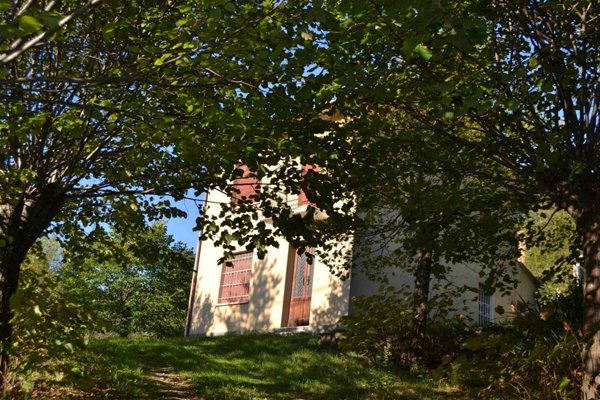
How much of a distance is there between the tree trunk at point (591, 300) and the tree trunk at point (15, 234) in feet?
23.7

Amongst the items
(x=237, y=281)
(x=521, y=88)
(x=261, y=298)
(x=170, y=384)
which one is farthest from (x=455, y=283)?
(x=521, y=88)

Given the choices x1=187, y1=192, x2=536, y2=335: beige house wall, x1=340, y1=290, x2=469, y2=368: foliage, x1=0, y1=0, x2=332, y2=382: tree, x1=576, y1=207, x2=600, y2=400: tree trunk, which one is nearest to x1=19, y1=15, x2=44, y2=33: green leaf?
x1=0, y1=0, x2=332, y2=382: tree

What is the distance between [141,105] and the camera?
7.44 metres

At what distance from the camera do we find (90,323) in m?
7.55

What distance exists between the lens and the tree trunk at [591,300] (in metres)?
6.62

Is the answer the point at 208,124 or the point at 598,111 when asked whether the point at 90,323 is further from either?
the point at 598,111

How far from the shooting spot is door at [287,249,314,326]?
758 inches

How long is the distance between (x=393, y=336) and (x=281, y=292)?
725 centimetres

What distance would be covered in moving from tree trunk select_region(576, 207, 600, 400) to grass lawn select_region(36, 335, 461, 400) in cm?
→ 346

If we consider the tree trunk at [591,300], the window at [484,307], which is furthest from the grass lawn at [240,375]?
the window at [484,307]

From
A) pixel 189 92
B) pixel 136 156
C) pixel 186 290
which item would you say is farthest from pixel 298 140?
pixel 186 290

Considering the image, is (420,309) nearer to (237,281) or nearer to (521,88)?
(521,88)

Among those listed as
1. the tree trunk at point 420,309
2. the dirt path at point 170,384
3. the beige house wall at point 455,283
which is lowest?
the dirt path at point 170,384

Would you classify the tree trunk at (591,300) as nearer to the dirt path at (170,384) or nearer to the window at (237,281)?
the dirt path at (170,384)
